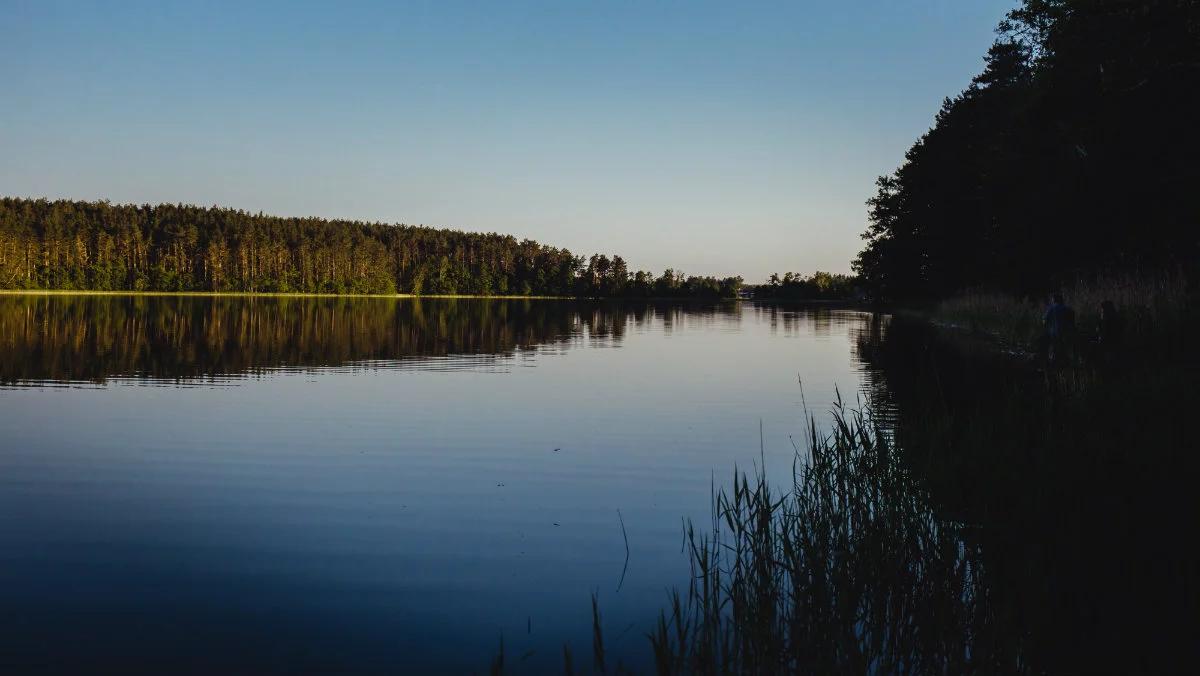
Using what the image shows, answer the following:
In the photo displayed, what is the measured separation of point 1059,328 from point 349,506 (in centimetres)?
1874

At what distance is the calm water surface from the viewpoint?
7.22 meters

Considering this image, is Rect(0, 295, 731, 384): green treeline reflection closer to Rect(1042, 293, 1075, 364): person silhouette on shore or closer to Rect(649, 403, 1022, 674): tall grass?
Rect(1042, 293, 1075, 364): person silhouette on shore

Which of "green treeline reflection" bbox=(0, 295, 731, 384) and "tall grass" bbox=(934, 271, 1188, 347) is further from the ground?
"tall grass" bbox=(934, 271, 1188, 347)

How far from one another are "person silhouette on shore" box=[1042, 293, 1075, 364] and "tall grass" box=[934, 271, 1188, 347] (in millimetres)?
1180

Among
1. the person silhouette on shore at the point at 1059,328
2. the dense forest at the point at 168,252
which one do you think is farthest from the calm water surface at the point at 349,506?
the dense forest at the point at 168,252

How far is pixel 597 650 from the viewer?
606cm

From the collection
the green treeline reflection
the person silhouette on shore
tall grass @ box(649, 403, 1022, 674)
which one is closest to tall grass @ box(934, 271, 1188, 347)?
the person silhouette on shore

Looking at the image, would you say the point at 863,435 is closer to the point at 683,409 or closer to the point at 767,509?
the point at 767,509

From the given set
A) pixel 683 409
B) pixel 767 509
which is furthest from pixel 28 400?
pixel 767 509

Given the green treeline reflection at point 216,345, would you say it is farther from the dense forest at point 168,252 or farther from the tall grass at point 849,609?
the dense forest at point 168,252

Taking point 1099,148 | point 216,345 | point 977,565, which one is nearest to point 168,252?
point 216,345

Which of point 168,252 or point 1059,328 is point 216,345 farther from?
point 168,252

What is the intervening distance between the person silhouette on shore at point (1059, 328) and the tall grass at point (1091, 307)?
1.18 metres

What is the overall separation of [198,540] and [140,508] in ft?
6.36
